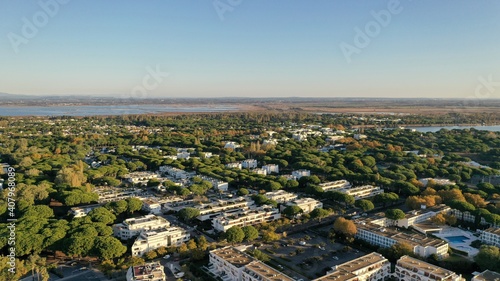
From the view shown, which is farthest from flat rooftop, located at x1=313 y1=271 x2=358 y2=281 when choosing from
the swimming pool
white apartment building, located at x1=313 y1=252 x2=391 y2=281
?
the swimming pool

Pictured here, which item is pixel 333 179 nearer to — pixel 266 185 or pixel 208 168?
pixel 266 185

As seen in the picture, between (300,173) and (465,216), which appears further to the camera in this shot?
(300,173)

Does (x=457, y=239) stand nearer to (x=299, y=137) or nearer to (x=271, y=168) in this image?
(x=271, y=168)

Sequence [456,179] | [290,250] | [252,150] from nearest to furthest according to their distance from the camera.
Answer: [290,250] < [456,179] < [252,150]

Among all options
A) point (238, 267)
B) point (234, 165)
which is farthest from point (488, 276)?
point (234, 165)

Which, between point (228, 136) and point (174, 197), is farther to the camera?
point (228, 136)

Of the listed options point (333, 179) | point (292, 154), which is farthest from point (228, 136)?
point (333, 179)
